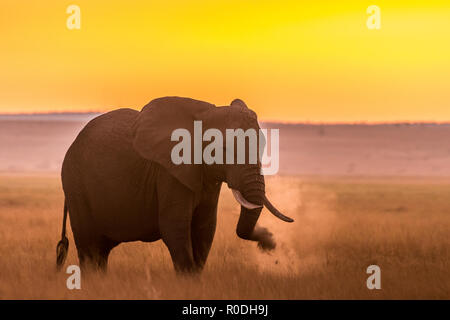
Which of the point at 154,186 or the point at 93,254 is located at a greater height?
the point at 154,186

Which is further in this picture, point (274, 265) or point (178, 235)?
point (274, 265)

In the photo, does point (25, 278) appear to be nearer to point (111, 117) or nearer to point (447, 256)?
point (111, 117)

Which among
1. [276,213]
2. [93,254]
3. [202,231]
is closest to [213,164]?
[276,213]

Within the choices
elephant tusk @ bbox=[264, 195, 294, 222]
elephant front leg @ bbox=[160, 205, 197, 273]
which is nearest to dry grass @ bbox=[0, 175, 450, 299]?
elephant front leg @ bbox=[160, 205, 197, 273]

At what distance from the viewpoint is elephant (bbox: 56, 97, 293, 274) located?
10352 millimetres

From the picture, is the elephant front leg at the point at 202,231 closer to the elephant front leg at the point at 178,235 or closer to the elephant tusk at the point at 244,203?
the elephant front leg at the point at 178,235

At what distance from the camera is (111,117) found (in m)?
12.0

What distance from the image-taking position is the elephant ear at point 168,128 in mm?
10406

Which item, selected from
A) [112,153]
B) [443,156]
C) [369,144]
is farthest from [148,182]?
[369,144]

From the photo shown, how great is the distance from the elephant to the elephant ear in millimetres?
12

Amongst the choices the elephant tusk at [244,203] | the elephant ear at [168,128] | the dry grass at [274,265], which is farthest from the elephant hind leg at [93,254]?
the elephant tusk at [244,203]

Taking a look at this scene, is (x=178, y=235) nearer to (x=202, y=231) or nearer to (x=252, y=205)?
(x=202, y=231)

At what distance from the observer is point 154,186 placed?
1088 centimetres

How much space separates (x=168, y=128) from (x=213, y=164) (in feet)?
2.90
